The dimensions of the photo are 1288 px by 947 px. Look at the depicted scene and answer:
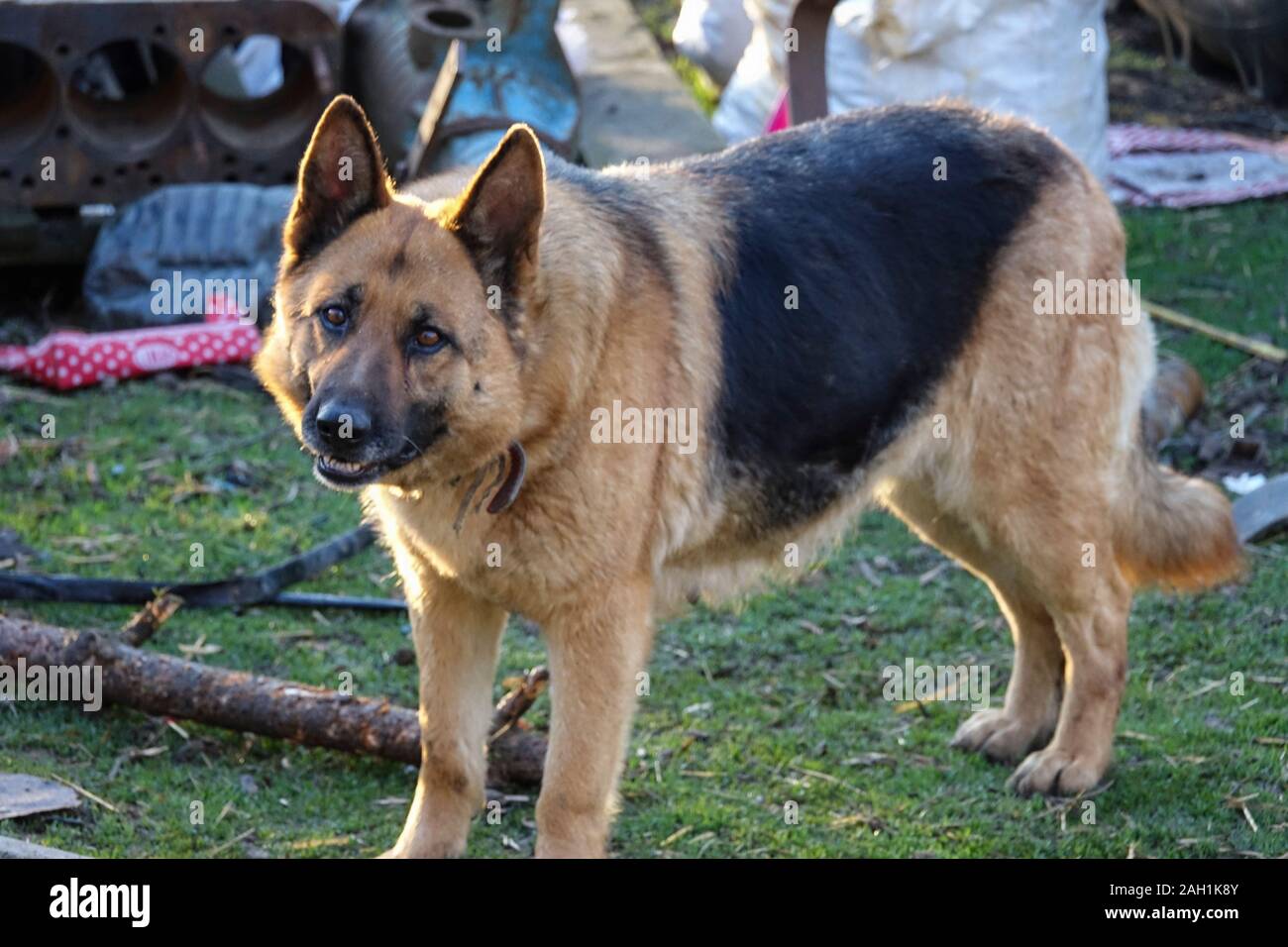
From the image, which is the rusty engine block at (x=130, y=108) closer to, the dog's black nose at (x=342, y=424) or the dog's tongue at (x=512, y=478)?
the dog's tongue at (x=512, y=478)

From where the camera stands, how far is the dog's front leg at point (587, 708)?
410 centimetres

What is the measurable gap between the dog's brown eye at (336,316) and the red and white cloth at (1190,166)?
22.7 ft

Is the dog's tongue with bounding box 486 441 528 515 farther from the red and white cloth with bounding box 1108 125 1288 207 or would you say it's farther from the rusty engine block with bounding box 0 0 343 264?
the red and white cloth with bounding box 1108 125 1288 207

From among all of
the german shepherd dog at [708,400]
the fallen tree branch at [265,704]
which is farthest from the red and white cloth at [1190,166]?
the fallen tree branch at [265,704]

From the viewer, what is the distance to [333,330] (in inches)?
152

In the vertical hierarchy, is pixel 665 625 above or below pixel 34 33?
below

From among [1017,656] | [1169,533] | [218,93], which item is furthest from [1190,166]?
[218,93]

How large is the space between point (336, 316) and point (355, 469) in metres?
0.38

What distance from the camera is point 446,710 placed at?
14.4 ft

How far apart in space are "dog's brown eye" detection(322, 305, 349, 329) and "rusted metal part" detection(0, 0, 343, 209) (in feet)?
17.1

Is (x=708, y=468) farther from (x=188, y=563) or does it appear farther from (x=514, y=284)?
(x=188, y=563)

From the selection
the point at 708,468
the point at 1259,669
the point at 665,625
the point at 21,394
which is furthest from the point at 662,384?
the point at 21,394

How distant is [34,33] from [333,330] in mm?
5465

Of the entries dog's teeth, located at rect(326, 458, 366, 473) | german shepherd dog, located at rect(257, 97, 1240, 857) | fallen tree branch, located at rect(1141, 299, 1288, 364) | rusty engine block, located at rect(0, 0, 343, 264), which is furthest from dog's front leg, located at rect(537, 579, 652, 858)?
rusty engine block, located at rect(0, 0, 343, 264)
